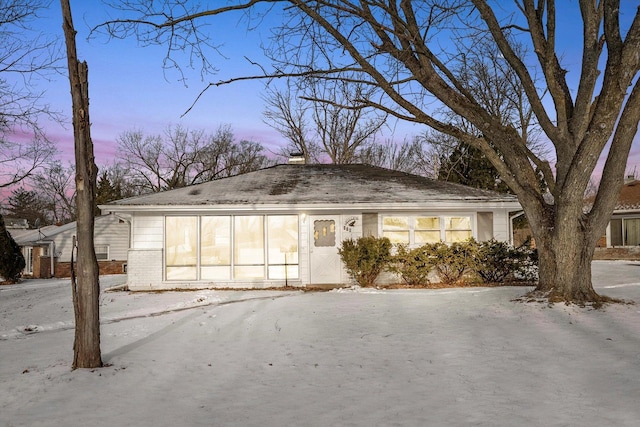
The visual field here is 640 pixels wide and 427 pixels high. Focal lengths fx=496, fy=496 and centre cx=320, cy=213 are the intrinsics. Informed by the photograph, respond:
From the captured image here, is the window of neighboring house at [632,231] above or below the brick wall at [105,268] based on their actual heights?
above

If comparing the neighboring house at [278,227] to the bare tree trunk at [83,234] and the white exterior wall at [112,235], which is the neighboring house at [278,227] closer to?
the bare tree trunk at [83,234]

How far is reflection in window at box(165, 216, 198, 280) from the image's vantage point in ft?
48.9

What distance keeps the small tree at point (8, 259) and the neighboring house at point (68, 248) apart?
4.89 m

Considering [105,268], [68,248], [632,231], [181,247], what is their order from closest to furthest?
1. [181,247]
2. [105,268]
3. [632,231]
4. [68,248]

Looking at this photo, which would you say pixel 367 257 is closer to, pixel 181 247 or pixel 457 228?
pixel 457 228

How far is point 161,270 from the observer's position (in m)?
14.7

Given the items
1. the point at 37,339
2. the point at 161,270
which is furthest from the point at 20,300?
the point at 37,339

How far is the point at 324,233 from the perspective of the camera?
48.3 ft

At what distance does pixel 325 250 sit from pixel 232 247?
112 inches

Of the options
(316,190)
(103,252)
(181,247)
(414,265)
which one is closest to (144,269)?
(181,247)

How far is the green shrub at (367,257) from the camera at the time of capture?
13.6 m

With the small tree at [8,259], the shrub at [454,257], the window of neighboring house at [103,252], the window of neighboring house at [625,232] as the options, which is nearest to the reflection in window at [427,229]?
the shrub at [454,257]

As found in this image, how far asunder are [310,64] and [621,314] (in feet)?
23.7

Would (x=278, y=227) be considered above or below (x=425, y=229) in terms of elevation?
above
